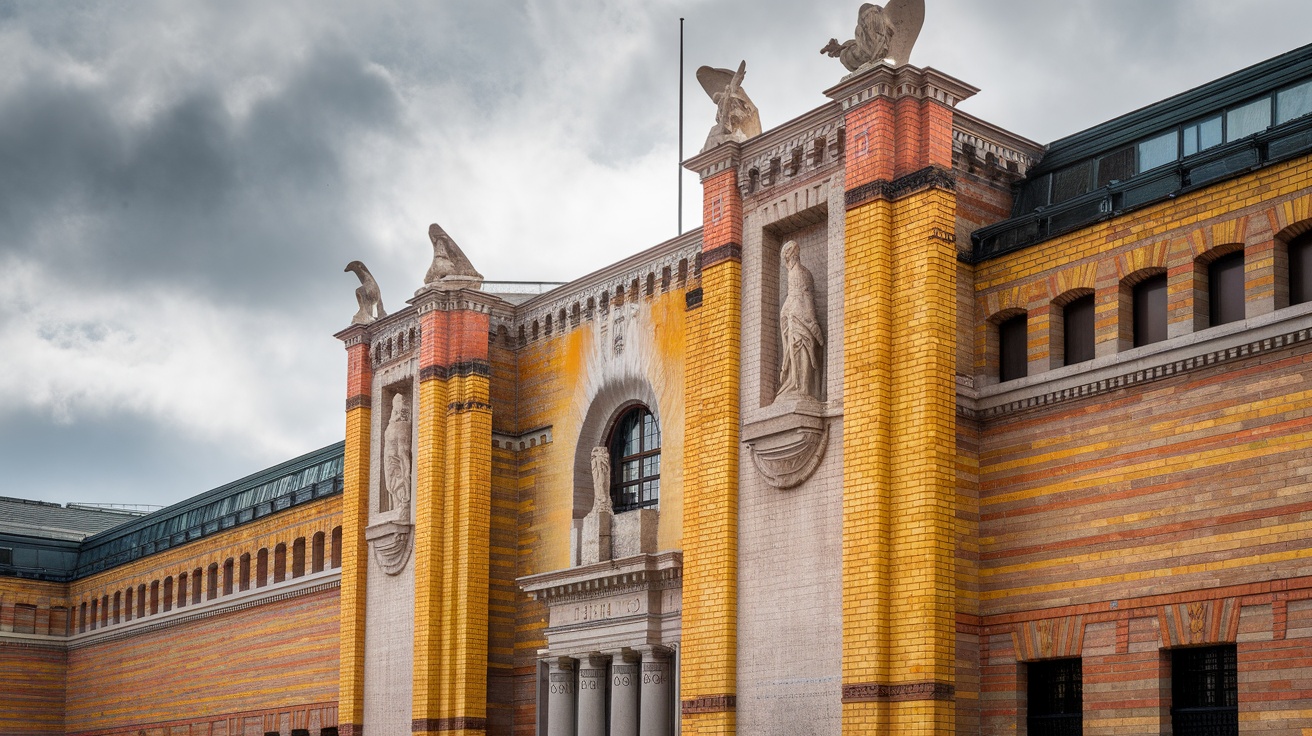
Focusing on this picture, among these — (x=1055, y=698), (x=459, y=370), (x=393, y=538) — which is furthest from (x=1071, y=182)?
(x=393, y=538)

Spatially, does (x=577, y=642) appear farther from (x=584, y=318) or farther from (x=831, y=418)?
(x=831, y=418)

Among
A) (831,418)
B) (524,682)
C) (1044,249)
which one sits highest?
(1044,249)

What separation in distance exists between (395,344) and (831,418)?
16693 mm

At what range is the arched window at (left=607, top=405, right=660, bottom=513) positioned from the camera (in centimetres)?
3647

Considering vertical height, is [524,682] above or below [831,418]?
below

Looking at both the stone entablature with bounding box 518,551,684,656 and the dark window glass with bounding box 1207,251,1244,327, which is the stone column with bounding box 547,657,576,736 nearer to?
the stone entablature with bounding box 518,551,684,656

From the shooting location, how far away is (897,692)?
2648 centimetres

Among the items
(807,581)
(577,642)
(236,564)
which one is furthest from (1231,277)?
(236,564)

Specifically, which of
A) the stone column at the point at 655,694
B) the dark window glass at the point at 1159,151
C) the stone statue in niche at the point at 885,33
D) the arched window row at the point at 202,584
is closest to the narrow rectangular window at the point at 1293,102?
the dark window glass at the point at 1159,151

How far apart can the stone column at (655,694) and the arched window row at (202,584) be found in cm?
1573

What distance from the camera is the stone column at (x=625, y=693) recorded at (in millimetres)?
34594

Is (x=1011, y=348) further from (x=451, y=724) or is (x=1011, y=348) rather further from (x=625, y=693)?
(x=451, y=724)

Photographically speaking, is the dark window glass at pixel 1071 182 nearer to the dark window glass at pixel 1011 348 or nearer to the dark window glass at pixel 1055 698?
the dark window glass at pixel 1011 348

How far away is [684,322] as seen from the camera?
35.0 meters
